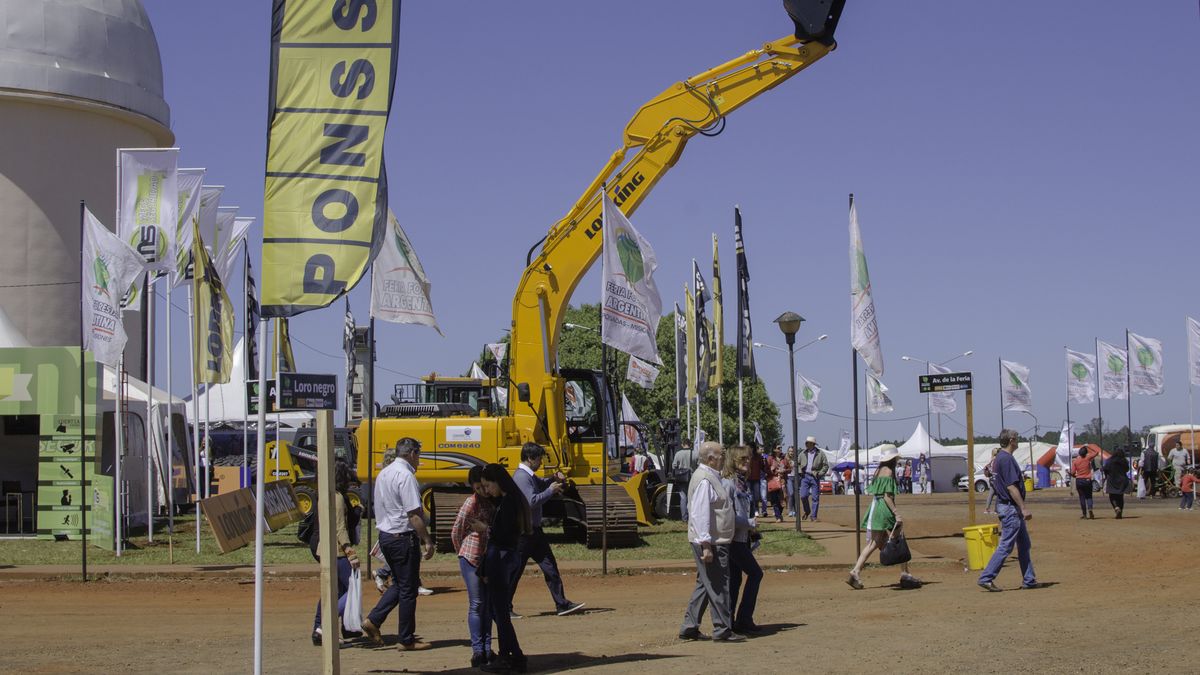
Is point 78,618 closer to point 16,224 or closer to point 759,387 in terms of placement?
point 16,224

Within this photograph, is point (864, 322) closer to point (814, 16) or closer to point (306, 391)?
point (814, 16)

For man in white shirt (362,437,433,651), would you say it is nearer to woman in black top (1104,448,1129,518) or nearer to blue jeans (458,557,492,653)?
blue jeans (458,557,492,653)

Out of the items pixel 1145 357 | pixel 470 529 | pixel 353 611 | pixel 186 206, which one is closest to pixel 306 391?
pixel 470 529

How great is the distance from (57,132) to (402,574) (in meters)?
31.9

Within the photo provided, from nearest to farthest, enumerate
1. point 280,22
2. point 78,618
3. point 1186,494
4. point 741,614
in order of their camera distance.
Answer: point 280,22 < point 741,614 < point 78,618 < point 1186,494

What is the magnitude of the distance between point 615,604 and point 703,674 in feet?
16.4

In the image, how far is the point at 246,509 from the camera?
66.2ft

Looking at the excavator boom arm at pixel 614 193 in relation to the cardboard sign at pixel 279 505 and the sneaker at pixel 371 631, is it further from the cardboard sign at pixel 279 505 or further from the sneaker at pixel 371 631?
the sneaker at pixel 371 631

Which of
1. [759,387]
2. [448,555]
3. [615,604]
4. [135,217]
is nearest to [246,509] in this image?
[448,555]

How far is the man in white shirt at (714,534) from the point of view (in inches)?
439

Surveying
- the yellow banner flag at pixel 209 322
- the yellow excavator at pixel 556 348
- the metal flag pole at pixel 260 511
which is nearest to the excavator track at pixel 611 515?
the yellow excavator at pixel 556 348

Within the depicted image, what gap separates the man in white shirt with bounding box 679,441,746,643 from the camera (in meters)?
11.1

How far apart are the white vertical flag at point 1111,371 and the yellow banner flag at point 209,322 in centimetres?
3081

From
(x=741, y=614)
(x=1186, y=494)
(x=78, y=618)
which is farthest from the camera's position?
(x=1186, y=494)
